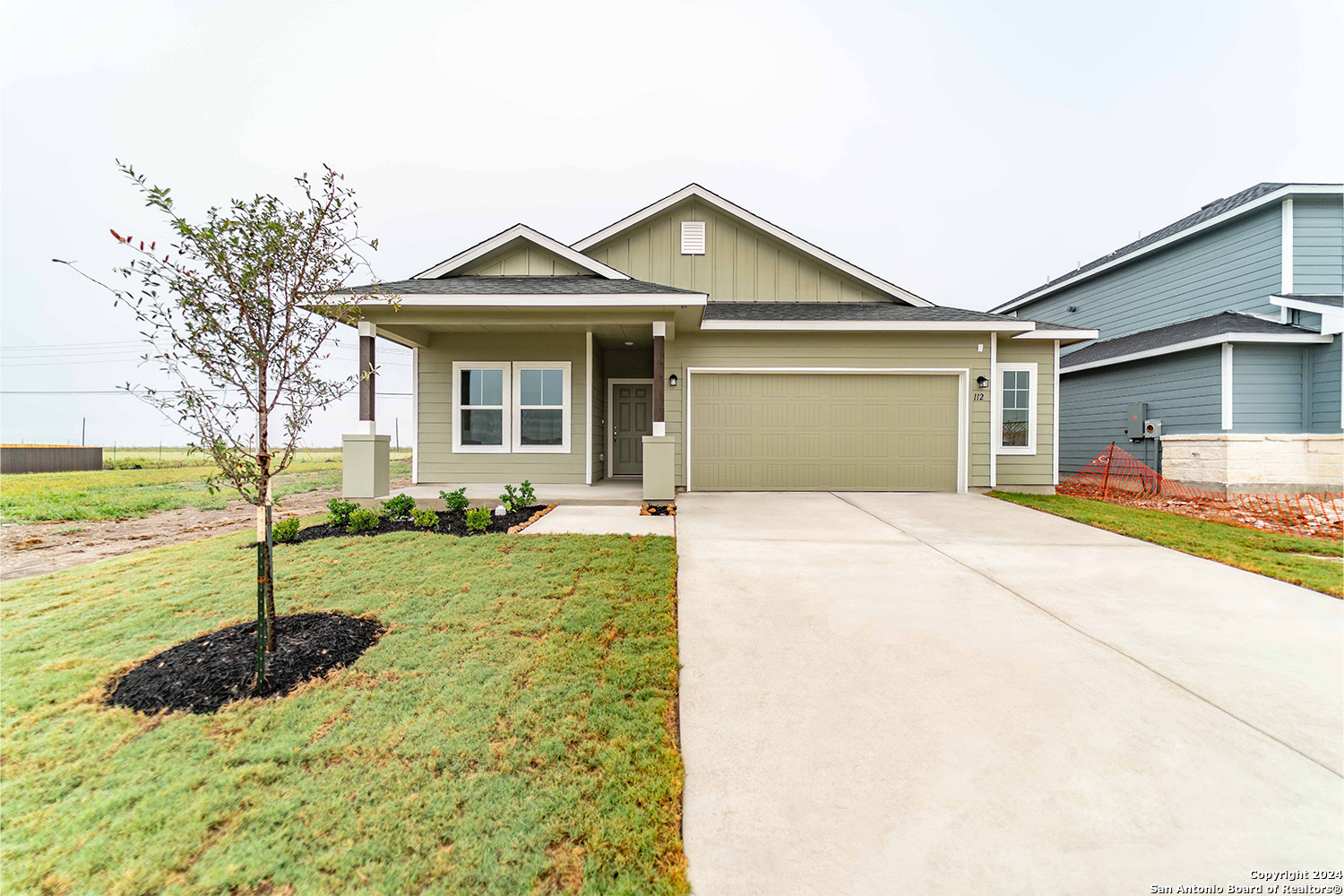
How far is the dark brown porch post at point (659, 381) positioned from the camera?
24.8 ft

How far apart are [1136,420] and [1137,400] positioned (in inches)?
21.5

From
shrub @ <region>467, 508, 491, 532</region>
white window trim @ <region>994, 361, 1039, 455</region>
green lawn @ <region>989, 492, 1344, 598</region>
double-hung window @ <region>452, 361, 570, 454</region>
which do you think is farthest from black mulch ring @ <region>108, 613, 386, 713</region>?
white window trim @ <region>994, 361, 1039, 455</region>

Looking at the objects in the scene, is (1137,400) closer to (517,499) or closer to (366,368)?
(517,499)

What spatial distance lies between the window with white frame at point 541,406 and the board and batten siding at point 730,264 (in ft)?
9.95

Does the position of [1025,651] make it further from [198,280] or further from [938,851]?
[198,280]

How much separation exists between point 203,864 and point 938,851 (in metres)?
2.25

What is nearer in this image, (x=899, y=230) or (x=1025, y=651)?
(x=1025, y=651)

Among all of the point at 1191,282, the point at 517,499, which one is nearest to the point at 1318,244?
the point at 1191,282

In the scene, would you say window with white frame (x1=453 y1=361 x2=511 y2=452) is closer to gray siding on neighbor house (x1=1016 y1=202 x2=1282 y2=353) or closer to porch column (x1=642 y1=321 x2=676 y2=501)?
porch column (x1=642 y1=321 x2=676 y2=501)

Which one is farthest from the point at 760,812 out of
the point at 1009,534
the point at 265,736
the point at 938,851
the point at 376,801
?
the point at 1009,534

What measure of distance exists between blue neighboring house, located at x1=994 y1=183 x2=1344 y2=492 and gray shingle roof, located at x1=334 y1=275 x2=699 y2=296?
10505mm

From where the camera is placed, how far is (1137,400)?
11.7 metres

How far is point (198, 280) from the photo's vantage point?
253 centimetres

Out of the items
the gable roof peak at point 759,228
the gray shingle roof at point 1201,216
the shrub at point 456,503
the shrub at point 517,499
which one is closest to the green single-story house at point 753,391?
the gable roof peak at point 759,228
